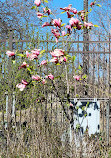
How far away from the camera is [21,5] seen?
1080 cm

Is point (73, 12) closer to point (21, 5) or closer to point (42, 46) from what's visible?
point (42, 46)

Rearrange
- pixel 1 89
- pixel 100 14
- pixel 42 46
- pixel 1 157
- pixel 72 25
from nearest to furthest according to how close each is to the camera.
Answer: pixel 72 25, pixel 1 157, pixel 42 46, pixel 1 89, pixel 100 14

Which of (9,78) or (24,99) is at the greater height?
(9,78)

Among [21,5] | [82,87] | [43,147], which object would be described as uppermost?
[21,5]

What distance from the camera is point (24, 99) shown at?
516cm

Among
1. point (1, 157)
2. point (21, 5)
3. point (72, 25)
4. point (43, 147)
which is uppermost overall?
point (21, 5)

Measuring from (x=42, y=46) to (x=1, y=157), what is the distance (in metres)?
2.60

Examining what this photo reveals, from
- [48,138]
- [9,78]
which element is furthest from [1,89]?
[48,138]

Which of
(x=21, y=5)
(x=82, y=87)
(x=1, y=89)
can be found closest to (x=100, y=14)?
(x=21, y=5)

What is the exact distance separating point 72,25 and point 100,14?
8.09m

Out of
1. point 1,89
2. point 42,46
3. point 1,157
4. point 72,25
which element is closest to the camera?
point 72,25

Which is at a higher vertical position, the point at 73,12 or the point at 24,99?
the point at 73,12

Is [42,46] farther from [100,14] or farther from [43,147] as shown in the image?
[100,14]

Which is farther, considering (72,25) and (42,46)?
(42,46)
